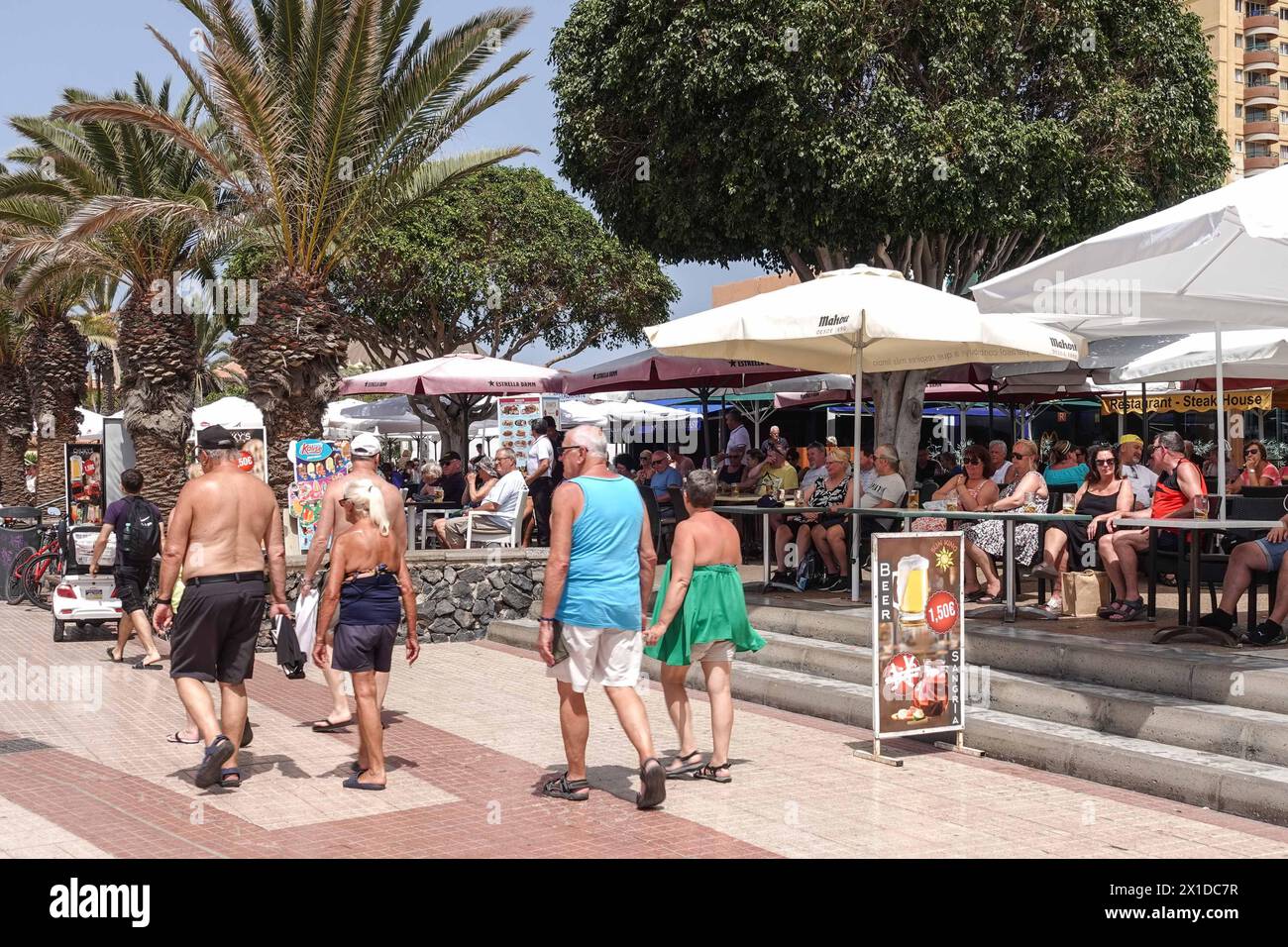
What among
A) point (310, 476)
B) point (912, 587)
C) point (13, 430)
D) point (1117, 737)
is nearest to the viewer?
point (1117, 737)

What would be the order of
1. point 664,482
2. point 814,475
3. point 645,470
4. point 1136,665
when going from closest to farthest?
point 1136,665 < point 814,475 < point 664,482 < point 645,470

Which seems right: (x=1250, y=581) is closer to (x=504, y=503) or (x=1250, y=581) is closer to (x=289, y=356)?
(x=504, y=503)

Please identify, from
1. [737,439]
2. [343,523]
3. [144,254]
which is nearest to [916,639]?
[343,523]

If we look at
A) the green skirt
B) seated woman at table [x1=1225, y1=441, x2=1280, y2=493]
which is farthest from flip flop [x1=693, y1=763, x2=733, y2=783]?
seated woman at table [x1=1225, y1=441, x2=1280, y2=493]

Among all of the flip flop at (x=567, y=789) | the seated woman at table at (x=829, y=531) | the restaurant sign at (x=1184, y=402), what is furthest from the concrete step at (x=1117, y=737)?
the restaurant sign at (x=1184, y=402)

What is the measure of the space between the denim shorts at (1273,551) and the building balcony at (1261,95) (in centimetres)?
6548

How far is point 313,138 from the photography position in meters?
13.9

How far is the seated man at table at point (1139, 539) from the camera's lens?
826 centimetres

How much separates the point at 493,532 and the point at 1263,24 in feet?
209

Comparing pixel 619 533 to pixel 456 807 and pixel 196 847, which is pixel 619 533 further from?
pixel 196 847

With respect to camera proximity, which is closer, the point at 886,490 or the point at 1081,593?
the point at 1081,593

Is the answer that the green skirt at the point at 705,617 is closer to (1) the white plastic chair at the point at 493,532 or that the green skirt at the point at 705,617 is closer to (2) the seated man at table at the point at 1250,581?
(2) the seated man at table at the point at 1250,581

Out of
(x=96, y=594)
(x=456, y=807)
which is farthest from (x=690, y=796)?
(x=96, y=594)

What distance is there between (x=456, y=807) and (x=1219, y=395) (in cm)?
535
